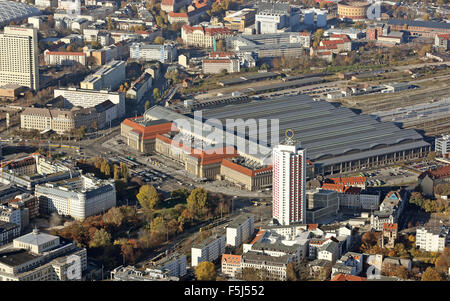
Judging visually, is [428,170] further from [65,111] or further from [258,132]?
[65,111]

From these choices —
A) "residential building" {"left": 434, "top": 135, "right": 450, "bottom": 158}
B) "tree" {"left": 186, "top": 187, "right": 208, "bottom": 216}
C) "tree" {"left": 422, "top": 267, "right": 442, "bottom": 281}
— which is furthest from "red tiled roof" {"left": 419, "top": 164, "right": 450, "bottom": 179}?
"tree" {"left": 422, "top": 267, "right": 442, "bottom": 281}

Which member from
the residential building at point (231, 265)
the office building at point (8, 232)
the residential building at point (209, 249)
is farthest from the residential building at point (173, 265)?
the office building at point (8, 232)

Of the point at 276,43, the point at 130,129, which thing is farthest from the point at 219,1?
the point at 130,129

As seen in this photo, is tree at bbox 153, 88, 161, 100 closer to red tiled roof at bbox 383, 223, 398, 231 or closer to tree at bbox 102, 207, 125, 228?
tree at bbox 102, 207, 125, 228

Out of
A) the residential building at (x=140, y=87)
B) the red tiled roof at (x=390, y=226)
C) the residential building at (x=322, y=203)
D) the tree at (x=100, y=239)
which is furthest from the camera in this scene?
the residential building at (x=140, y=87)

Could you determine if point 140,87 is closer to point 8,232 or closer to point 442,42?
point 8,232

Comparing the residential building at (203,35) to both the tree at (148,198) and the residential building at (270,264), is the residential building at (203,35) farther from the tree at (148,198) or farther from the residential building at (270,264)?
the residential building at (270,264)
